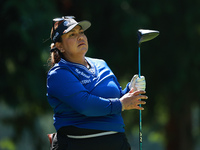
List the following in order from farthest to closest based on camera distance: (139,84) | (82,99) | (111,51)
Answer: (111,51) < (139,84) < (82,99)

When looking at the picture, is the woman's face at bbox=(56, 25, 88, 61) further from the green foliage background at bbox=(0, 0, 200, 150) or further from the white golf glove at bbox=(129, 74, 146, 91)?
the green foliage background at bbox=(0, 0, 200, 150)

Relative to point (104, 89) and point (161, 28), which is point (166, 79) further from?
point (104, 89)

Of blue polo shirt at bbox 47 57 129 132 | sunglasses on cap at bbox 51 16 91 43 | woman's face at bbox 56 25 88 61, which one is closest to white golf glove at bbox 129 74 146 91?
blue polo shirt at bbox 47 57 129 132

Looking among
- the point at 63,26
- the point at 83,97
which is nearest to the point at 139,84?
the point at 83,97

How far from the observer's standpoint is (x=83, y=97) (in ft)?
8.67

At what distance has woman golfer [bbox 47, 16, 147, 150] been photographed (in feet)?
8.75

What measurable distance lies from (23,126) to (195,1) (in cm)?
406

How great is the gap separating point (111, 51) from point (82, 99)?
5179mm

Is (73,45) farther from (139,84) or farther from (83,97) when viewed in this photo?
(139,84)

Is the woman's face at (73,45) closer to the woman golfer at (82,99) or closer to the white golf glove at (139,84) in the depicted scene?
the woman golfer at (82,99)

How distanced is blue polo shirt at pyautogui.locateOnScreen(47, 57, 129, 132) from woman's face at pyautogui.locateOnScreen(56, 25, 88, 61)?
8 cm

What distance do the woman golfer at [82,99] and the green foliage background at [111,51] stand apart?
10.9ft

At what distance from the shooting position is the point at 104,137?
2750 millimetres

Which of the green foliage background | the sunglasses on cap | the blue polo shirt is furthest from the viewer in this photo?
the green foliage background
